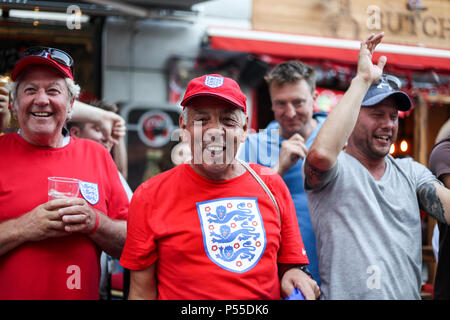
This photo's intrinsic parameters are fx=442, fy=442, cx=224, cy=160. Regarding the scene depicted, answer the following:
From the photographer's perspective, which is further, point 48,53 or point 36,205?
point 48,53

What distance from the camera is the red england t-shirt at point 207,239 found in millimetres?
1687

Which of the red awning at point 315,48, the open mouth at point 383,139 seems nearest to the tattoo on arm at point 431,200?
the open mouth at point 383,139

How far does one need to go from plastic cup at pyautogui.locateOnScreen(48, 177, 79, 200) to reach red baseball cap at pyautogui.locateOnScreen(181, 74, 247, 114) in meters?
0.63

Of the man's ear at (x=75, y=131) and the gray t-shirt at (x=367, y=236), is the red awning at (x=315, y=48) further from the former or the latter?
the gray t-shirt at (x=367, y=236)

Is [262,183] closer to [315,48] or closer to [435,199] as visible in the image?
[435,199]

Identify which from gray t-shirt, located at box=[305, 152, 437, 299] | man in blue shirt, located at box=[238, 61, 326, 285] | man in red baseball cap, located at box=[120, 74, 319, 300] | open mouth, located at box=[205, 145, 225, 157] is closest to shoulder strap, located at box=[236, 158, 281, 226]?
man in red baseball cap, located at box=[120, 74, 319, 300]

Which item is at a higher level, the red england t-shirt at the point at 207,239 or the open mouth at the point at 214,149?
the open mouth at the point at 214,149

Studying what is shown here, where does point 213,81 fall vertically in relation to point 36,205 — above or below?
above

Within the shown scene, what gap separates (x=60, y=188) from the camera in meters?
1.93

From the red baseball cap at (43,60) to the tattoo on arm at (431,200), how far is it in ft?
6.00

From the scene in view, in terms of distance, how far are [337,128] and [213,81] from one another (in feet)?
1.95

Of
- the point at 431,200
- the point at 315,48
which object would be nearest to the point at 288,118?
the point at 431,200
